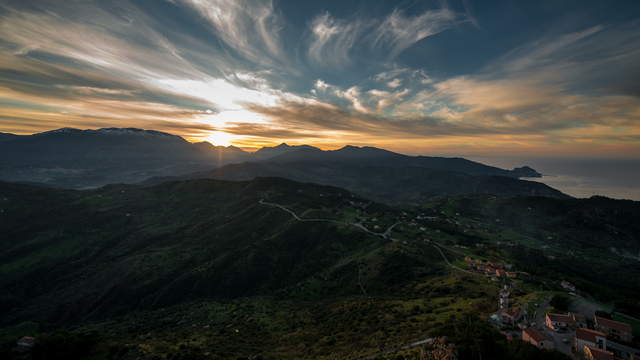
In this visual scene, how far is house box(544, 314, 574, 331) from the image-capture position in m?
38.3

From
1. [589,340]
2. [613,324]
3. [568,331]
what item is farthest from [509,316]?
[613,324]

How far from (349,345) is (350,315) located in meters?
15.7

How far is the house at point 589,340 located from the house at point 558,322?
160 inches

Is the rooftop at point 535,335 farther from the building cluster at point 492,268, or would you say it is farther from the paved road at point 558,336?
the building cluster at point 492,268

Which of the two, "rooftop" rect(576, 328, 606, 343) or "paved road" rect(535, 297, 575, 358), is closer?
"rooftop" rect(576, 328, 606, 343)

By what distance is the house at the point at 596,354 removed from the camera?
97.0ft

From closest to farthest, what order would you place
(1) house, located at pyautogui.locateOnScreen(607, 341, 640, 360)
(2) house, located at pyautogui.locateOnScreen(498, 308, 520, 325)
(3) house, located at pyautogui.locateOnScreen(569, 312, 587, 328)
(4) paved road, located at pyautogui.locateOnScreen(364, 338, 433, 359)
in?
(1) house, located at pyautogui.locateOnScreen(607, 341, 640, 360)
(4) paved road, located at pyautogui.locateOnScreen(364, 338, 433, 359)
(3) house, located at pyautogui.locateOnScreen(569, 312, 587, 328)
(2) house, located at pyautogui.locateOnScreen(498, 308, 520, 325)

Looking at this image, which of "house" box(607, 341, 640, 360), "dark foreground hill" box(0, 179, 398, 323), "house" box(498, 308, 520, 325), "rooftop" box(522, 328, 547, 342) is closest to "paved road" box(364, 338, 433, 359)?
"rooftop" box(522, 328, 547, 342)

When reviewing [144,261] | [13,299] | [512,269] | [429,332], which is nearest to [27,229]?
[13,299]

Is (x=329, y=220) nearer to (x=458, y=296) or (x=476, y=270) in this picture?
(x=476, y=270)

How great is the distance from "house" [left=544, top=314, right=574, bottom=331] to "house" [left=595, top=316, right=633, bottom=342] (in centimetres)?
340

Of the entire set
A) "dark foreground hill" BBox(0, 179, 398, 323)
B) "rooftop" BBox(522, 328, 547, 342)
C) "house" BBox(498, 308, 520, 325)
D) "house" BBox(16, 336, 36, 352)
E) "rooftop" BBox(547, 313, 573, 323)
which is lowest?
"dark foreground hill" BBox(0, 179, 398, 323)

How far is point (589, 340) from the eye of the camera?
33469 millimetres

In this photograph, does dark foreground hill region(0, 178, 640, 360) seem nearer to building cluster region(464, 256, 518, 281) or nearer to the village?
building cluster region(464, 256, 518, 281)
